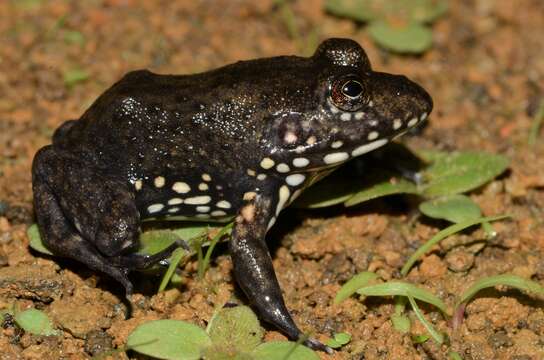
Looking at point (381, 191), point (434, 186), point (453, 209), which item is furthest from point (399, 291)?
point (434, 186)

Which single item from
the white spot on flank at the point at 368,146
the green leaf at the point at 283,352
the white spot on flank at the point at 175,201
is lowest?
the green leaf at the point at 283,352

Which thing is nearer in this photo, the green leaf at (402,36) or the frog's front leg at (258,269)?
the frog's front leg at (258,269)

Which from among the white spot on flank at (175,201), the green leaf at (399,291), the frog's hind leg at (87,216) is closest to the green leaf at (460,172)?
the green leaf at (399,291)

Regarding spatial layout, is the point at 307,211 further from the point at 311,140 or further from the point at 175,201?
the point at 175,201

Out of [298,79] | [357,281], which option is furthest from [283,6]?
[357,281]

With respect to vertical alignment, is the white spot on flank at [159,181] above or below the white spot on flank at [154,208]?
above

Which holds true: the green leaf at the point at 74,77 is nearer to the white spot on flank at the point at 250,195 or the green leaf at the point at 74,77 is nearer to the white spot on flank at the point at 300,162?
the white spot on flank at the point at 250,195

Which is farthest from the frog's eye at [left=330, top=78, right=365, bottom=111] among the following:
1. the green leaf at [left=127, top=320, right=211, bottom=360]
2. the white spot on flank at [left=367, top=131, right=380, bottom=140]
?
the green leaf at [left=127, top=320, right=211, bottom=360]
